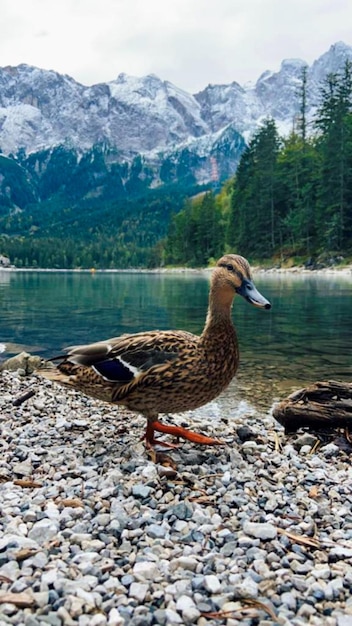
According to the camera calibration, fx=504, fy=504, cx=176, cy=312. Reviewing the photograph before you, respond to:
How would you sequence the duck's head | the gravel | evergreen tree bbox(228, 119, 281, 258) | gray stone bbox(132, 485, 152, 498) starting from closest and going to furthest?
the gravel < gray stone bbox(132, 485, 152, 498) < the duck's head < evergreen tree bbox(228, 119, 281, 258)

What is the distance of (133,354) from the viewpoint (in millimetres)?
5777

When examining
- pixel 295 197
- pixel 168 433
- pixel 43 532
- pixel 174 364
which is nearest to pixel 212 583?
pixel 43 532

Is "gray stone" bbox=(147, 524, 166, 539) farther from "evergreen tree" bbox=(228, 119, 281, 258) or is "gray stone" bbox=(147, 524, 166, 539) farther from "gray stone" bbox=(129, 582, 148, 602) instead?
"evergreen tree" bbox=(228, 119, 281, 258)

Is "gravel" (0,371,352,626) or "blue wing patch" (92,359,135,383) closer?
"gravel" (0,371,352,626)

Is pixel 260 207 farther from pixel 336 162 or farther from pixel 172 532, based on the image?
pixel 172 532

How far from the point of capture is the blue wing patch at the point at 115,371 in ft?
18.7

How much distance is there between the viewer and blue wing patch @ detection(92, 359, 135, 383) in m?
5.69

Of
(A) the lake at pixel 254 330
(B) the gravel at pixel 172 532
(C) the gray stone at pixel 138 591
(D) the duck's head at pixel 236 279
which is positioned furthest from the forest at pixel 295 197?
(C) the gray stone at pixel 138 591

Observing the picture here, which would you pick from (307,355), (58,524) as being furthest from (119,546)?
(307,355)

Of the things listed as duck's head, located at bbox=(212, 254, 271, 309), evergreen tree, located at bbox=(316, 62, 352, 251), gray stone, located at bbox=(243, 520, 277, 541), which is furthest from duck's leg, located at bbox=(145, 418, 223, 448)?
evergreen tree, located at bbox=(316, 62, 352, 251)

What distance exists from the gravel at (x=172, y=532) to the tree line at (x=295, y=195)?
208 feet

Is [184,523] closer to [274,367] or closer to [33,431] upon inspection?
[33,431]

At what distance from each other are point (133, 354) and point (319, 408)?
293 cm

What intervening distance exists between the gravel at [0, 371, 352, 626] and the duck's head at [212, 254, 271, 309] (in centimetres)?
185
